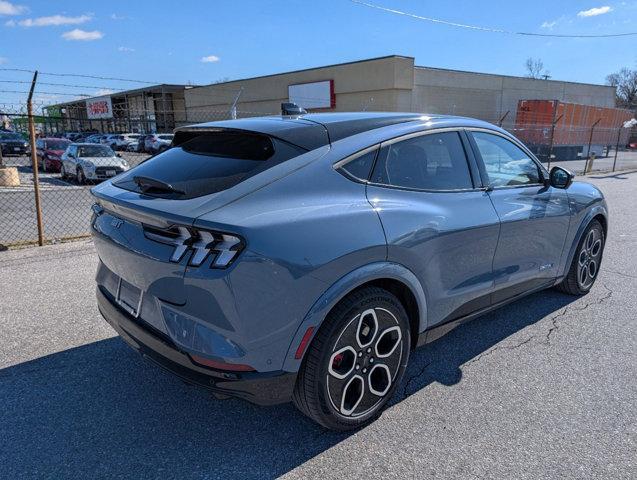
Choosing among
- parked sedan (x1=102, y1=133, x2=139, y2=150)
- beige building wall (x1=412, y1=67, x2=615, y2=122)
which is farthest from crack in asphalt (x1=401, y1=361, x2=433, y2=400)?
parked sedan (x1=102, y1=133, x2=139, y2=150)

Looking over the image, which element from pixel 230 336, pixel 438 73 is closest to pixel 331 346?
pixel 230 336

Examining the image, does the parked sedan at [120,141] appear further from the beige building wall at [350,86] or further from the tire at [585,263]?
the tire at [585,263]

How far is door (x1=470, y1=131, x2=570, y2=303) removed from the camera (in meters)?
3.41

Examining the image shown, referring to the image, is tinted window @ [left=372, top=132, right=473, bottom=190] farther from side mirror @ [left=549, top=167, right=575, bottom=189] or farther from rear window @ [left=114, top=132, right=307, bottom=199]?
side mirror @ [left=549, top=167, right=575, bottom=189]

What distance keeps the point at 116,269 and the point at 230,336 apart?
99cm

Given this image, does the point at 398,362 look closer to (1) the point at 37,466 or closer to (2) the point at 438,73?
(1) the point at 37,466

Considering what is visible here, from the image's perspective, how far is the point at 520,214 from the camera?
3.52 metres

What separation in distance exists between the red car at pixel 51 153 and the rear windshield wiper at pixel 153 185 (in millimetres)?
21564

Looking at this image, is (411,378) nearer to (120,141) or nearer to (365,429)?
(365,429)

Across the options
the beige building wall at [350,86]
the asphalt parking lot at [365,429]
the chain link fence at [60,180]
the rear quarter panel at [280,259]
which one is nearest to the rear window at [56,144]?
the chain link fence at [60,180]

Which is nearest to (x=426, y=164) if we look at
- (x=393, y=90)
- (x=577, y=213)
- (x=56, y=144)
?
(x=577, y=213)

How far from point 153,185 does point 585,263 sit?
417cm

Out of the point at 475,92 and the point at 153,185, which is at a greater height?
the point at 475,92

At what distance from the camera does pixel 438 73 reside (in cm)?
3216
